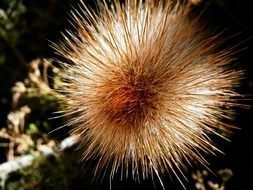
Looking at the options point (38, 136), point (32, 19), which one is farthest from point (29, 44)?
point (38, 136)

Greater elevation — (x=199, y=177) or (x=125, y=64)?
(x=125, y=64)

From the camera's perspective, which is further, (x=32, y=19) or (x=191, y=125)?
(x=32, y=19)

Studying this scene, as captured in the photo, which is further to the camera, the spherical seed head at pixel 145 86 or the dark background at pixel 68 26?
the dark background at pixel 68 26

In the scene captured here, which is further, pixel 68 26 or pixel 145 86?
pixel 68 26

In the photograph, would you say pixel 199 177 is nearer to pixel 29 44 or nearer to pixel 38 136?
pixel 38 136

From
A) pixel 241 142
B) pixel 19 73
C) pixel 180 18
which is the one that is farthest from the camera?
pixel 19 73

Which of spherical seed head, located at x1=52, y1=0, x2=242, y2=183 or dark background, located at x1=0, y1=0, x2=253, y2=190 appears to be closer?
spherical seed head, located at x1=52, y1=0, x2=242, y2=183

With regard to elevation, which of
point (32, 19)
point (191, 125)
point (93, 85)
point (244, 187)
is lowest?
point (244, 187)

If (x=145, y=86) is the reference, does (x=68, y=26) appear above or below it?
above
